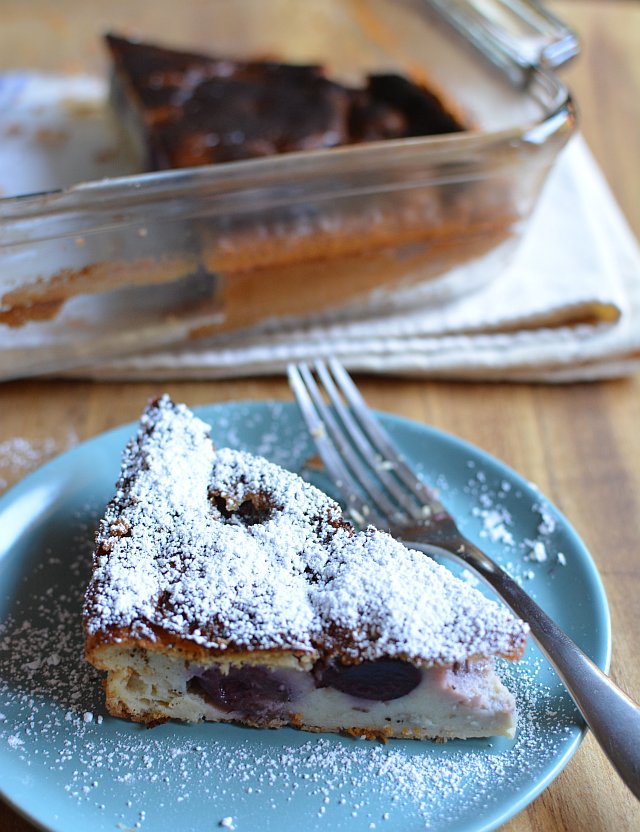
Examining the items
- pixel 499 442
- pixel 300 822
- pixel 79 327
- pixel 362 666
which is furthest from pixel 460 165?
pixel 300 822

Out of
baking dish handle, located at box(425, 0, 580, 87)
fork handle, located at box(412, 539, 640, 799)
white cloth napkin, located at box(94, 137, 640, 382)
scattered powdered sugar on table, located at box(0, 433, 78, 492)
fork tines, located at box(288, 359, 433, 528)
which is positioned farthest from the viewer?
baking dish handle, located at box(425, 0, 580, 87)

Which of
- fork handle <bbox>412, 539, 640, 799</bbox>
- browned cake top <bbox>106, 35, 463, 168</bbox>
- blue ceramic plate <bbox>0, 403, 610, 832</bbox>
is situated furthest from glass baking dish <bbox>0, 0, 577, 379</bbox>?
fork handle <bbox>412, 539, 640, 799</bbox>

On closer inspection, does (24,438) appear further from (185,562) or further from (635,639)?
(635,639)

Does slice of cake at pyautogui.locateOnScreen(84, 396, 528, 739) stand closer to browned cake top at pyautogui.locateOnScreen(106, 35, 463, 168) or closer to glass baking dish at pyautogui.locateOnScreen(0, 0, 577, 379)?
glass baking dish at pyautogui.locateOnScreen(0, 0, 577, 379)

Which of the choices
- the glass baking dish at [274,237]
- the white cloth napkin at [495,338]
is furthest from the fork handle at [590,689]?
the glass baking dish at [274,237]

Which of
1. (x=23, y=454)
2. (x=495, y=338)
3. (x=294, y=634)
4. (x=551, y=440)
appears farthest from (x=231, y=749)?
(x=495, y=338)
